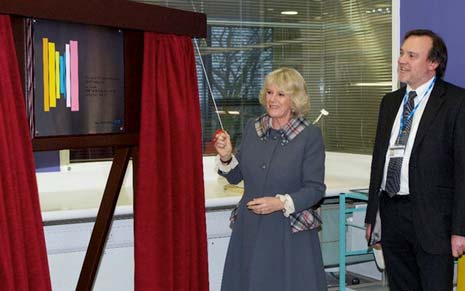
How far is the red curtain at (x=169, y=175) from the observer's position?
2.32 metres

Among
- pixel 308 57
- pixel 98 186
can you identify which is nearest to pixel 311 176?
pixel 98 186

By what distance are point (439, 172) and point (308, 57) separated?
2373 millimetres

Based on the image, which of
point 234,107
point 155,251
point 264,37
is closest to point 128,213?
point 155,251

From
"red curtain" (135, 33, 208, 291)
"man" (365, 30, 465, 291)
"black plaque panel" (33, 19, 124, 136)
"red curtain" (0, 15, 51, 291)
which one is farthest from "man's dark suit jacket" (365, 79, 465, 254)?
"red curtain" (0, 15, 51, 291)

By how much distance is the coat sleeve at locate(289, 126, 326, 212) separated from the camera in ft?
9.25

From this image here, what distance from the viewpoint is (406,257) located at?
299 centimetres

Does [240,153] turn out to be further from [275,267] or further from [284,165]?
[275,267]

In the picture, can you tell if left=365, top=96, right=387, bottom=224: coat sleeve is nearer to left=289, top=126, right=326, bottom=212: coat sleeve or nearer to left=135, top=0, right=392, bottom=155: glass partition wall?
left=289, top=126, right=326, bottom=212: coat sleeve

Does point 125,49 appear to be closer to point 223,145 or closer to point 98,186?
point 223,145

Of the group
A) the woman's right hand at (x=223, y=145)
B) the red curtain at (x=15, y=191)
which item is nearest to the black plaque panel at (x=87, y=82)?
the red curtain at (x=15, y=191)

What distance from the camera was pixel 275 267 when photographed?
2.89 metres

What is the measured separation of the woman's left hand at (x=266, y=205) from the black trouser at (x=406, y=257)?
20.3 inches

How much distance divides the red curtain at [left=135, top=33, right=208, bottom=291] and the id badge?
93 cm

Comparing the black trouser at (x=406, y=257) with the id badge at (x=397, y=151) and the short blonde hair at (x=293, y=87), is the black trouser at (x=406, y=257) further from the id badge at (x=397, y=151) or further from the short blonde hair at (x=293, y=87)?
the short blonde hair at (x=293, y=87)
